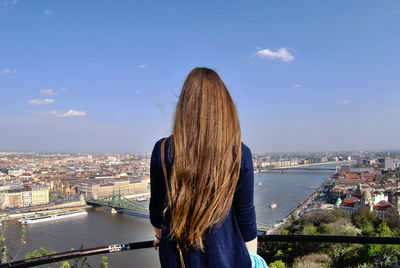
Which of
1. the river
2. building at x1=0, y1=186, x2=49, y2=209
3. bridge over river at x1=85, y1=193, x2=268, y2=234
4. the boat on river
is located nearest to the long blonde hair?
the river

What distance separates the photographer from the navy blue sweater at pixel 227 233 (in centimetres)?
40

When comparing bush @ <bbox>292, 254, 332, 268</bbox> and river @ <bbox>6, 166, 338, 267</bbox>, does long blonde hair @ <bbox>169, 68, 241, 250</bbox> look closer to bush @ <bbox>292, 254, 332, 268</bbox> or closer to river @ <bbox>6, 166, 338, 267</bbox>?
bush @ <bbox>292, 254, 332, 268</bbox>

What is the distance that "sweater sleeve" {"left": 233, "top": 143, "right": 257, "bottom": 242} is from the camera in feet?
1.35

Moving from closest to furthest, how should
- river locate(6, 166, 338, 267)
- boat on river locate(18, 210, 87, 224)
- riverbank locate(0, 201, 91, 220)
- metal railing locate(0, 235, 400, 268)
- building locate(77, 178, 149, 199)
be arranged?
metal railing locate(0, 235, 400, 268) → river locate(6, 166, 338, 267) → boat on river locate(18, 210, 87, 224) → riverbank locate(0, 201, 91, 220) → building locate(77, 178, 149, 199)

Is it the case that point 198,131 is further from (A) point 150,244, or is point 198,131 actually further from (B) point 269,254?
(B) point 269,254

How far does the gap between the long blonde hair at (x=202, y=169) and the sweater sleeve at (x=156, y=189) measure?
3 cm

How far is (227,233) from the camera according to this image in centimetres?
41

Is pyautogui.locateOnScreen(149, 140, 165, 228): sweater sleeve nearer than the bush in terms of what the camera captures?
Yes

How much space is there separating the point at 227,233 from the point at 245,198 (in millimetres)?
51

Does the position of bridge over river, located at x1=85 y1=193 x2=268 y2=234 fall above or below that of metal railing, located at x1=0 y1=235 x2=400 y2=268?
below

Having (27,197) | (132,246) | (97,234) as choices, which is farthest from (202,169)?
(27,197)

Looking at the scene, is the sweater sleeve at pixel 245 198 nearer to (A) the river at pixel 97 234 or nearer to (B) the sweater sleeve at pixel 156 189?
(B) the sweater sleeve at pixel 156 189

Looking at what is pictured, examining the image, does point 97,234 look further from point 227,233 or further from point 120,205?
point 227,233

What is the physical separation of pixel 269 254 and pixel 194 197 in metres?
5.60
